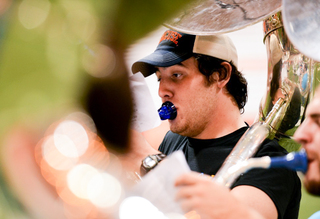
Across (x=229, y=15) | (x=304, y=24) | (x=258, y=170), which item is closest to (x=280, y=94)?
(x=258, y=170)

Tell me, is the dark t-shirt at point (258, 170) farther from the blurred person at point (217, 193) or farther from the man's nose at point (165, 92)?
the blurred person at point (217, 193)

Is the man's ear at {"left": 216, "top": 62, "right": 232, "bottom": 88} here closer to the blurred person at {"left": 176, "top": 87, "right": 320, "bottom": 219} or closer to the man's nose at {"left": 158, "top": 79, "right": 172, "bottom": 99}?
the man's nose at {"left": 158, "top": 79, "right": 172, "bottom": 99}

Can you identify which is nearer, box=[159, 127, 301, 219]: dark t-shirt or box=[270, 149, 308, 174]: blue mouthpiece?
box=[270, 149, 308, 174]: blue mouthpiece

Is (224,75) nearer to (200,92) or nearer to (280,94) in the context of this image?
(200,92)

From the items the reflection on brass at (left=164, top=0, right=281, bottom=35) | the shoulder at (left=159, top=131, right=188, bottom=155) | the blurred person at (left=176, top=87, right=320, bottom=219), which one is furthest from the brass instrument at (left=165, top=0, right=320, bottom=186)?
the shoulder at (left=159, top=131, right=188, bottom=155)

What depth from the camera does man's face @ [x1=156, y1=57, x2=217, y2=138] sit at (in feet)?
4.19

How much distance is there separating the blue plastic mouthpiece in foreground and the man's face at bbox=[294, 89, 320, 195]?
82 cm

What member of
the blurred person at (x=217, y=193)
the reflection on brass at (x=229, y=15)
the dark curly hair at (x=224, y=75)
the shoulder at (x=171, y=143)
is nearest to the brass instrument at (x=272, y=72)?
the reflection on brass at (x=229, y=15)

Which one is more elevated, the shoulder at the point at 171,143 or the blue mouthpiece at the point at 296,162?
the blue mouthpiece at the point at 296,162

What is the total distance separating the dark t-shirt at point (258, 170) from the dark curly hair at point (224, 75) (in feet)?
0.82

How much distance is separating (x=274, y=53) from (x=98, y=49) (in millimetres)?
858

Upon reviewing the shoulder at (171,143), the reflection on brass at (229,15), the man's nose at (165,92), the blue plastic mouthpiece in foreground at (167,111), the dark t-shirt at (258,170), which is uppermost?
the reflection on brass at (229,15)

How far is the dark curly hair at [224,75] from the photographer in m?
1.31

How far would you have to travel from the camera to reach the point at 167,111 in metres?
1.25
